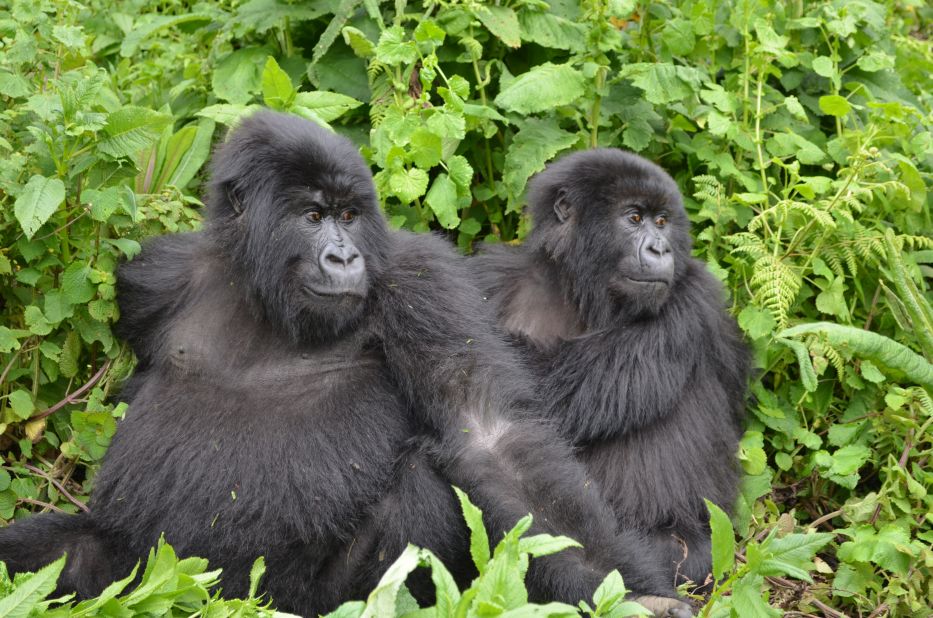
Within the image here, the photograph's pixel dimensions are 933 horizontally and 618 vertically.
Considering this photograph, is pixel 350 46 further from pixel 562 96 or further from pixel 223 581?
pixel 223 581

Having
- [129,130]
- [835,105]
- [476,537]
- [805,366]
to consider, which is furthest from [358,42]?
[476,537]

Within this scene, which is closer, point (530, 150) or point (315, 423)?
point (315, 423)

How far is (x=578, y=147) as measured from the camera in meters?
5.65

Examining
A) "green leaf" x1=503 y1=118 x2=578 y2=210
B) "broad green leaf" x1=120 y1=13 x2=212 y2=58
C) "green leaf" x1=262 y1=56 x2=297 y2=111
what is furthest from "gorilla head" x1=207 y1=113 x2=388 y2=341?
"broad green leaf" x1=120 y1=13 x2=212 y2=58

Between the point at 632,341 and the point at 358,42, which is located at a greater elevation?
the point at 358,42

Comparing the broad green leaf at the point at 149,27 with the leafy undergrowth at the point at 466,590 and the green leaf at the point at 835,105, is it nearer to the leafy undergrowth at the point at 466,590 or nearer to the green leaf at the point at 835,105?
the green leaf at the point at 835,105

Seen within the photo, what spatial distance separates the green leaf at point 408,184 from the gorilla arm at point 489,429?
23.1 inches

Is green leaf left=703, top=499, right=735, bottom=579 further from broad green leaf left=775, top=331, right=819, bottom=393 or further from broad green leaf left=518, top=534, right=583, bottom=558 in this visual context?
broad green leaf left=775, top=331, right=819, bottom=393

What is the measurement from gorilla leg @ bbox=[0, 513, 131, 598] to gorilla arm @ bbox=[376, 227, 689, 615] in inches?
46.9

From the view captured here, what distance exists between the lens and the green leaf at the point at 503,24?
5.43m

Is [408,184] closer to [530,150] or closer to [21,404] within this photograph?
[530,150]

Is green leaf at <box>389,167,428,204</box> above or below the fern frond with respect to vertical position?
above

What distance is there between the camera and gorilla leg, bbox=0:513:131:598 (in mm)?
3826

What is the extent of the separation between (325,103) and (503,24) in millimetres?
992
